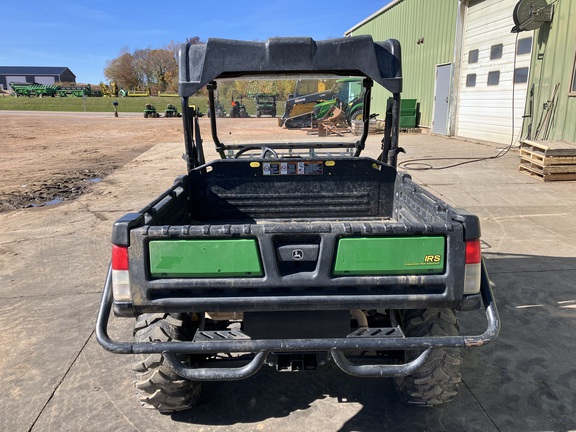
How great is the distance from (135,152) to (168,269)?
43.9 ft

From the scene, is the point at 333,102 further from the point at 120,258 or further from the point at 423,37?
the point at 423,37

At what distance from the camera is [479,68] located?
13.4 meters

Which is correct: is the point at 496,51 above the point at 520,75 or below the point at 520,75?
above

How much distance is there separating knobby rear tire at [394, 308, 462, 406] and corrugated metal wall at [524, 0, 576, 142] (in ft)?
29.4

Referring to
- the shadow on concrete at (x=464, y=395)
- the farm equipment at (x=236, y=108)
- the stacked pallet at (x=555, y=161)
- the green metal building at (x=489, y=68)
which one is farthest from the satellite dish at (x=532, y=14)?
the shadow on concrete at (x=464, y=395)

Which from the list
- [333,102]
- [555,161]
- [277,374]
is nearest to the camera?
[277,374]

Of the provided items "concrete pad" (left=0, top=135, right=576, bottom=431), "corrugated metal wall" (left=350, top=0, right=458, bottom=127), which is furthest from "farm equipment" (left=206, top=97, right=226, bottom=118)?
"corrugated metal wall" (left=350, top=0, right=458, bottom=127)

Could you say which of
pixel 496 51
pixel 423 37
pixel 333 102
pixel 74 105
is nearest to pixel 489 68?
pixel 496 51

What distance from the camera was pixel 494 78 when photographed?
1259cm

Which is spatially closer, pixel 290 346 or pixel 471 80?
pixel 290 346

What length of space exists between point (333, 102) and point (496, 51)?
893cm

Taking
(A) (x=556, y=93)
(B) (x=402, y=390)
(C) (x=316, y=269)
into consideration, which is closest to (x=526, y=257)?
(B) (x=402, y=390)

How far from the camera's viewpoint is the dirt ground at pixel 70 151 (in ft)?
18.5

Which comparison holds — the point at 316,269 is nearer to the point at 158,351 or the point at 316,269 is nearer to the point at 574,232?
the point at 158,351
